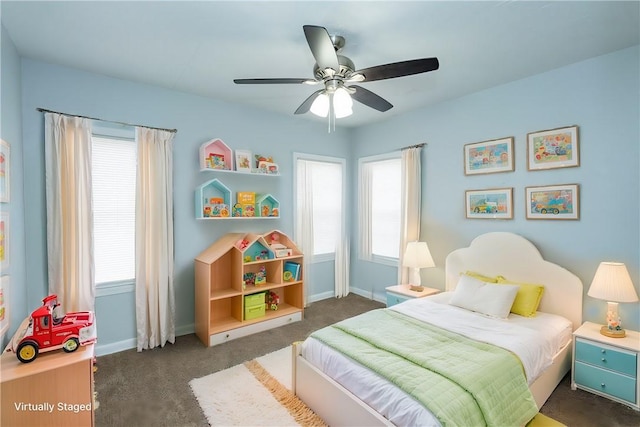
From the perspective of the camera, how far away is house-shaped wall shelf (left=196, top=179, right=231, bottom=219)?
334cm

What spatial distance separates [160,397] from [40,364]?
86 cm

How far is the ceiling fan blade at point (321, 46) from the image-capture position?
1.55 meters

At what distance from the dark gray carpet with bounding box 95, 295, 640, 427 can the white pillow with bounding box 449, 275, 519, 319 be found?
0.69 meters

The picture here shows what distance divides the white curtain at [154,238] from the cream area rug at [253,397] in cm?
91

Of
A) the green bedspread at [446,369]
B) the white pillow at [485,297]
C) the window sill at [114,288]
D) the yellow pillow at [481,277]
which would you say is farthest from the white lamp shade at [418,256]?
the window sill at [114,288]

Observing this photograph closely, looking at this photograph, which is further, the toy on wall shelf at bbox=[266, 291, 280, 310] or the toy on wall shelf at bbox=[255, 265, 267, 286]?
the toy on wall shelf at bbox=[266, 291, 280, 310]

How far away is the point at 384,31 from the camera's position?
2188mm

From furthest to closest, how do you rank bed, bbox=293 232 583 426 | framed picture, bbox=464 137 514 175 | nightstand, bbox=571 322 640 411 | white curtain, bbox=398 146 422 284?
white curtain, bbox=398 146 422 284
framed picture, bbox=464 137 514 175
nightstand, bbox=571 322 640 411
bed, bbox=293 232 583 426

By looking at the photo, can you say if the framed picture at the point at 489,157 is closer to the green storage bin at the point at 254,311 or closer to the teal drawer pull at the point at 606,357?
the teal drawer pull at the point at 606,357

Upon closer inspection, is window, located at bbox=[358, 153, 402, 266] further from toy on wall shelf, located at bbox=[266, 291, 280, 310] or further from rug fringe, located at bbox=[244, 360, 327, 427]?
rug fringe, located at bbox=[244, 360, 327, 427]

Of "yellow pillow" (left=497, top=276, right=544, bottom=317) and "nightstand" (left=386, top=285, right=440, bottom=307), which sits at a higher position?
"yellow pillow" (left=497, top=276, right=544, bottom=317)

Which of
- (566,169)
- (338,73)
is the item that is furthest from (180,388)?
(566,169)

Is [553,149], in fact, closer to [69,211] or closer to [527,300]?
[527,300]

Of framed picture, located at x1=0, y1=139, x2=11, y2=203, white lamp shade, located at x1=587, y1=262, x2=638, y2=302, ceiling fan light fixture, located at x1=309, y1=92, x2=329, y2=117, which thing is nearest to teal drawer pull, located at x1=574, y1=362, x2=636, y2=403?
white lamp shade, located at x1=587, y1=262, x2=638, y2=302
